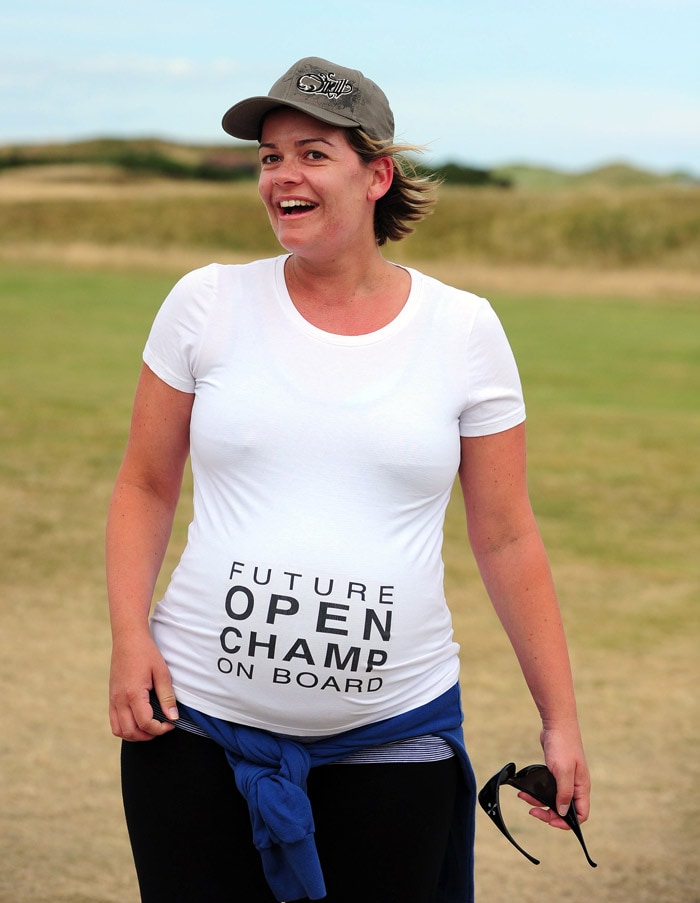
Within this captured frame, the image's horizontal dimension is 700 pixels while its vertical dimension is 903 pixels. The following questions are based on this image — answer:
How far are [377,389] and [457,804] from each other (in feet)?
2.38

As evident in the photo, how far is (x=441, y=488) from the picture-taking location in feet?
6.70

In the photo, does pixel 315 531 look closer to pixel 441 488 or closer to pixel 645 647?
pixel 441 488

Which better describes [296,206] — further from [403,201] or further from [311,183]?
[403,201]

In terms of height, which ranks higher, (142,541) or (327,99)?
(327,99)

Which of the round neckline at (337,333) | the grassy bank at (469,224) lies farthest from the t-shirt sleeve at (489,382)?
the grassy bank at (469,224)

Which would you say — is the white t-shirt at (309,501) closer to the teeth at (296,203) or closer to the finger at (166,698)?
the finger at (166,698)

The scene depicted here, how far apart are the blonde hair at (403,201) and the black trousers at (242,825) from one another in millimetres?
897

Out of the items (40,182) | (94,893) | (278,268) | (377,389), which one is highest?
(40,182)

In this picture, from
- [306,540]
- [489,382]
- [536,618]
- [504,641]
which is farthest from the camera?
[504,641]

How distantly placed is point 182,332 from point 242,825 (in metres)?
0.77

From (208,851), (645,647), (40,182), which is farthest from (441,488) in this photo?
(40,182)

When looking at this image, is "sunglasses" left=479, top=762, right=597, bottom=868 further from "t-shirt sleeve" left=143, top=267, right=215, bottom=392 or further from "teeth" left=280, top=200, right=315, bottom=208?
"teeth" left=280, top=200, right=315, bottom=208

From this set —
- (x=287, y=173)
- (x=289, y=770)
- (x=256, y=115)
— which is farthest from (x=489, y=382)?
(x=289, y=770)

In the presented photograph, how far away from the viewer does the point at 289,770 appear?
1.94 meters
